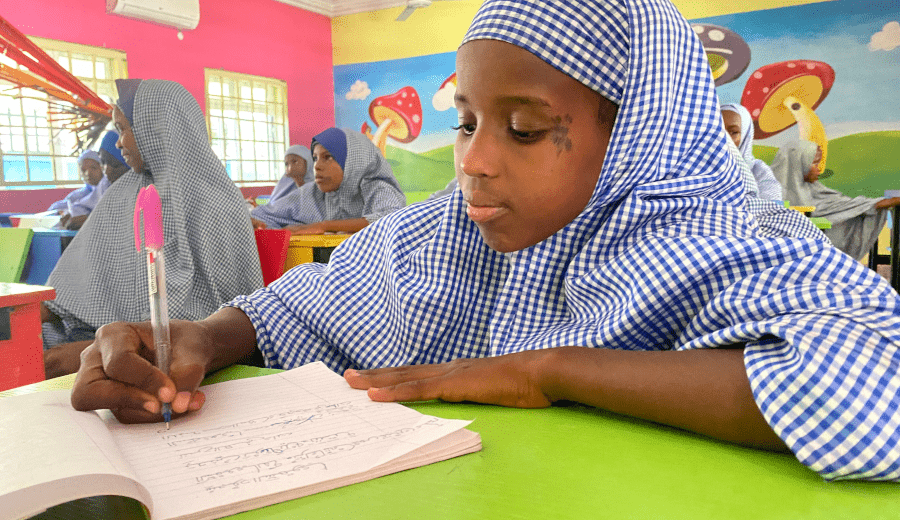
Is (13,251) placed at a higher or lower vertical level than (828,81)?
lower

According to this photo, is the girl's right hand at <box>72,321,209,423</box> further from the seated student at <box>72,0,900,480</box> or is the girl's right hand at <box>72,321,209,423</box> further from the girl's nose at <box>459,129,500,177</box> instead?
the girl's nose at <box>459,129,500,177</box>

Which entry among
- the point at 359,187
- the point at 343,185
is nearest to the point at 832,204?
the point at 359,187

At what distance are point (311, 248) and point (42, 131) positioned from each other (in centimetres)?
443

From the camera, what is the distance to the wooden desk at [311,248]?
308 cm

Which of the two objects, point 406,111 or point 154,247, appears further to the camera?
point 406,111

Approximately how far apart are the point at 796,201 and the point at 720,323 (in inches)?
258

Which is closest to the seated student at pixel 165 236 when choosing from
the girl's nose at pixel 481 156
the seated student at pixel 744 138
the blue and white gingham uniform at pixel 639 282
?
the blue and white gingham uniform at pixel 639 282

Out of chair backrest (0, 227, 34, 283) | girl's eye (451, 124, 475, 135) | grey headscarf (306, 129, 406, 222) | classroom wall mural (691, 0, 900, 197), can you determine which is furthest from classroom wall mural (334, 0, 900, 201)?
girl's eye (451, 124, 475, 135)

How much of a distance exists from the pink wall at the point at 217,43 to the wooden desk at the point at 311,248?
4.21 m

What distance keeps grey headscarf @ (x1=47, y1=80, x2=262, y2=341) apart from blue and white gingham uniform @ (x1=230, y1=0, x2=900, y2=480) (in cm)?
149

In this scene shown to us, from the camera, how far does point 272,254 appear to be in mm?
2611

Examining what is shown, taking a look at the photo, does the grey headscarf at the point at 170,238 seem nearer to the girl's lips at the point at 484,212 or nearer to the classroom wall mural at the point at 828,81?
the girl's lips at the point at 484,212

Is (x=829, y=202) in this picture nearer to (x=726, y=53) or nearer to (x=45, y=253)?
(x=726, y=53)

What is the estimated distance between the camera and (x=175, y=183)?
2.46 metres
